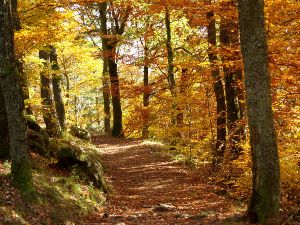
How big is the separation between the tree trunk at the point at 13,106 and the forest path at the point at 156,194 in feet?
6.83

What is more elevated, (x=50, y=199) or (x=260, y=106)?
(x=260, y=106)

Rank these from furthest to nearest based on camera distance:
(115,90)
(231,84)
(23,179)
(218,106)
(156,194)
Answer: (115,90) < (218,106) < (231,84) < (156,194) < (23,179)

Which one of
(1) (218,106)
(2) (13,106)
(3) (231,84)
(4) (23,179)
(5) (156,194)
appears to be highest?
(3) (231,84)

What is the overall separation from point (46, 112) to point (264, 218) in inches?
384

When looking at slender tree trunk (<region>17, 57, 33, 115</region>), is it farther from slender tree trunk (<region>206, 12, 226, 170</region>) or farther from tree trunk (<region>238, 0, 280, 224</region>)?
tree trunk (<region>238, 0, 280, 224</region>)

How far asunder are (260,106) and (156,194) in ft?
20.6

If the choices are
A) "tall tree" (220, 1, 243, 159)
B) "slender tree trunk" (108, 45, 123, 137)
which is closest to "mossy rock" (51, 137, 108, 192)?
"tall tree" (220, 1, 243, 159)

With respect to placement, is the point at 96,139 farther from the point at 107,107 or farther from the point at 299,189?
the point at 299,189

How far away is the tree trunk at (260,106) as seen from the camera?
7172mm

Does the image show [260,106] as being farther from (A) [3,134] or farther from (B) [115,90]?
(B) [115,90]

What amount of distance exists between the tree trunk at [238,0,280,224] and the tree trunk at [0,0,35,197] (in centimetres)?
463

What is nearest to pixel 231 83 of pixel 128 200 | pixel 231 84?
pixel 231 84

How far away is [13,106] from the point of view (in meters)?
7.88

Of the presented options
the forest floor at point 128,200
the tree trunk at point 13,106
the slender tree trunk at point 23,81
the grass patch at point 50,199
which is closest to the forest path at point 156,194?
the forest floor at point 128,200
